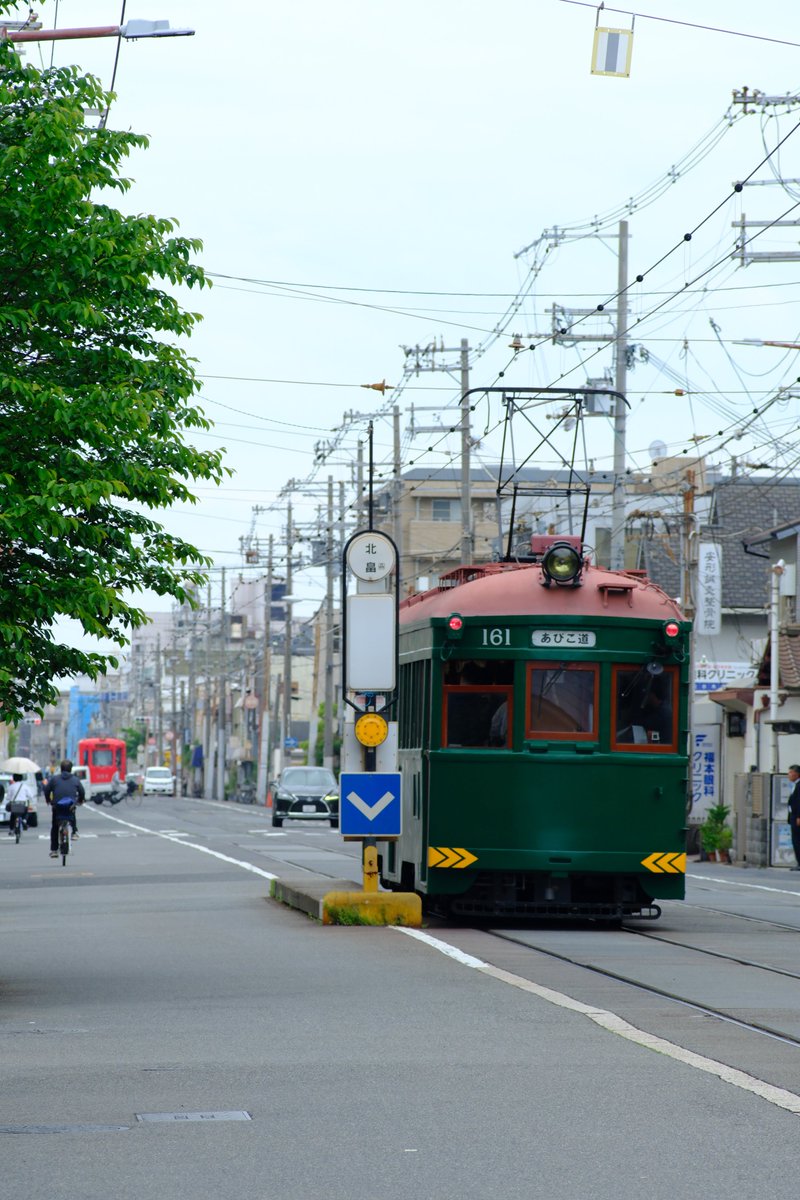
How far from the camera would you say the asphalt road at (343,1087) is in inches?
262

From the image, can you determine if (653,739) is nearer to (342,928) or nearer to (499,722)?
(499,722)

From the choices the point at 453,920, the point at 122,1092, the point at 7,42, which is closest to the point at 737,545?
the point at 453,920

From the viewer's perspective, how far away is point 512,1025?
10.7m

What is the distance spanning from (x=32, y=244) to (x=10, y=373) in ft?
2.75

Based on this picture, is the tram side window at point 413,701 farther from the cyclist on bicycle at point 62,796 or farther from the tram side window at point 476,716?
the cyclist on bicycle at point 62,796

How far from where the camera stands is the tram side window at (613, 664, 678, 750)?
693 inches

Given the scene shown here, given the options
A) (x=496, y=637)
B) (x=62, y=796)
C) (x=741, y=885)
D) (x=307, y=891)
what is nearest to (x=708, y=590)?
(x=741, y=885)

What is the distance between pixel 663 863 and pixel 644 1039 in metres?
7.53

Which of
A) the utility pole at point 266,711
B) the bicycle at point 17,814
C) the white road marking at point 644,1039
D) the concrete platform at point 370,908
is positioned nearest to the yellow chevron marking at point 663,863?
the concrete platform at point 370,908

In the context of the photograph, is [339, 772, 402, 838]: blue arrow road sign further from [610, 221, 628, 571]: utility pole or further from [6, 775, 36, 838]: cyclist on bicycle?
[6, 775, 36, 838]: cyclist on bicycle

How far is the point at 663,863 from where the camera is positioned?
Result: 17500 millimetres

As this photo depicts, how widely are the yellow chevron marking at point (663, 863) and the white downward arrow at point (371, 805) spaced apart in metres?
2.34

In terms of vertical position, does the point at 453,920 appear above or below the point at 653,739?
below

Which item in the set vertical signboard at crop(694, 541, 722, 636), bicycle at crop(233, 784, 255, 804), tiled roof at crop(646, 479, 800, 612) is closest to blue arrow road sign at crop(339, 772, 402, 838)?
vertical signboard at crop(694, 541, 722, 636)
